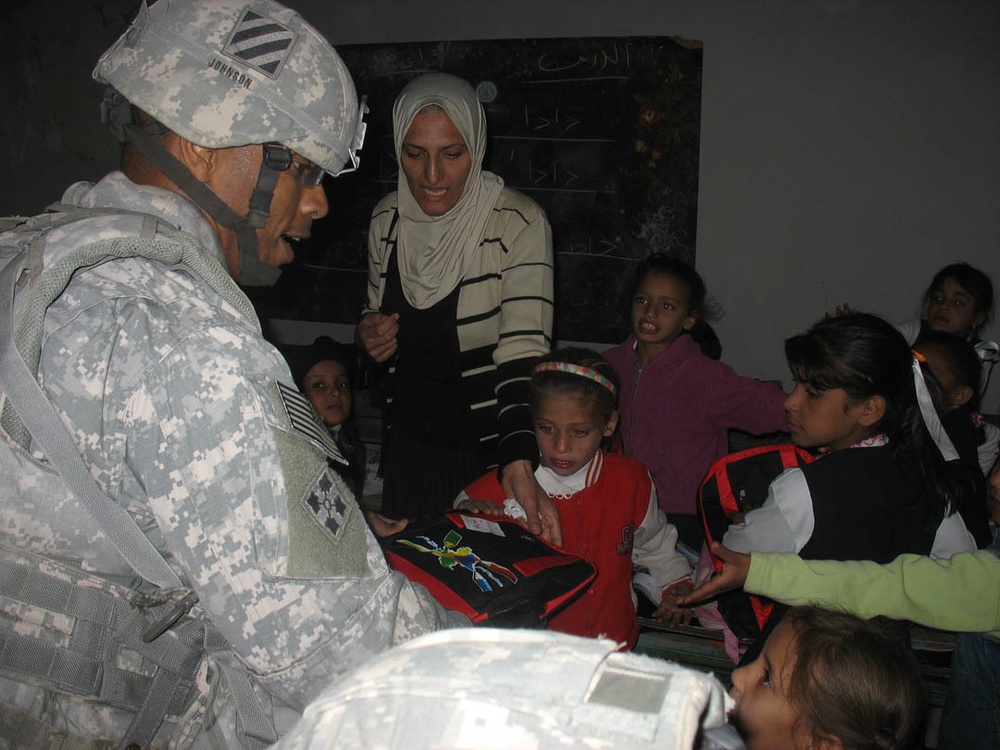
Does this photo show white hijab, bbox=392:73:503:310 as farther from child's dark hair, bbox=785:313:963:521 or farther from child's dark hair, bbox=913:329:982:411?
child's dark hair, bbox=913:329:982:411

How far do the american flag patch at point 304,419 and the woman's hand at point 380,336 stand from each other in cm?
143

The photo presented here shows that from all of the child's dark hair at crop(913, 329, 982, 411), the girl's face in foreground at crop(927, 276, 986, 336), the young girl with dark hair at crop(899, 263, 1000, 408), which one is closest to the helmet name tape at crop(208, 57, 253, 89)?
the child's dark hair at crop(913, 329, 982, 411)

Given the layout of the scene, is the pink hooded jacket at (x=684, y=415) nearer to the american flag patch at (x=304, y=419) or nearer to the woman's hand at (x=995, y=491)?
the woman's hand at (x=995, y=491)

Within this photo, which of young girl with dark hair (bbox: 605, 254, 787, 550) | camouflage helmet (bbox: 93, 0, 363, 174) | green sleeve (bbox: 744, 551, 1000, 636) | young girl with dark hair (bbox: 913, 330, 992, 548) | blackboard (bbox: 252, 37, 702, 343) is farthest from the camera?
blackboard (bbox: 252, 37, 702, 343)

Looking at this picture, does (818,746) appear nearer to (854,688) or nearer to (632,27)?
(854,688)

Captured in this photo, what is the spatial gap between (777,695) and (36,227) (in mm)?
1532

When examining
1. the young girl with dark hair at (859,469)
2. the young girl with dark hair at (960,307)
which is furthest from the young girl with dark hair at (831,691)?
the young girl with dark hair at (960,307)

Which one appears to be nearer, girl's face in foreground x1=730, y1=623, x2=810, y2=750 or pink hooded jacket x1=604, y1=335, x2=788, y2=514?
girl's face in foreground x1=730, y1=623, x2=810, y2=750

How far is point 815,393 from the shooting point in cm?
216

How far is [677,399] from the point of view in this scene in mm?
3129

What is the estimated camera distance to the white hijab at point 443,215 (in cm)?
247

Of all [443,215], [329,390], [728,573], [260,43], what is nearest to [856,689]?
[728,573]

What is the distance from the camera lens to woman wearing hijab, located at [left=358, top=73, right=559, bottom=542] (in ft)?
7.80

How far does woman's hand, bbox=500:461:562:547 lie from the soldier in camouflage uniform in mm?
951
